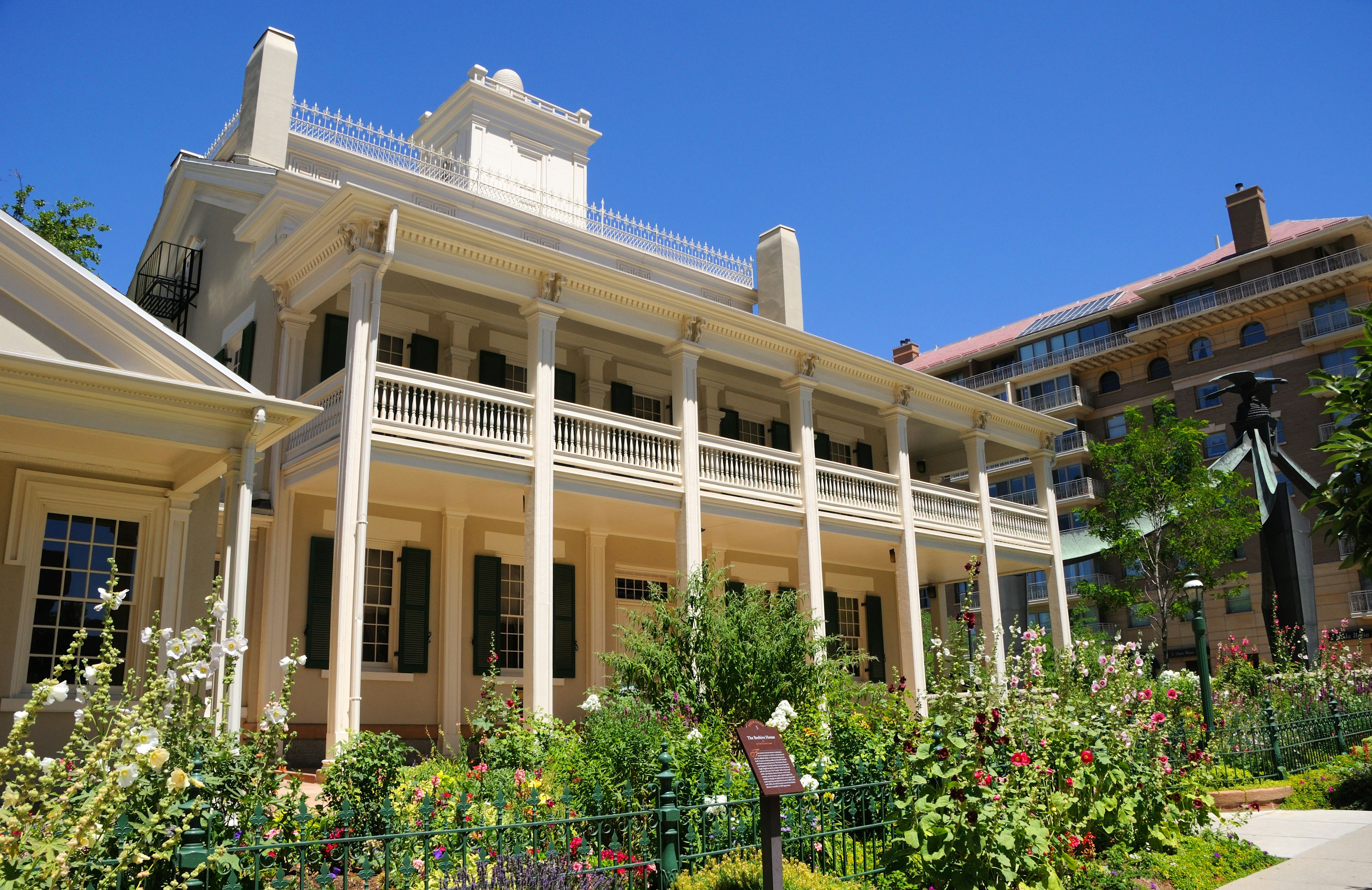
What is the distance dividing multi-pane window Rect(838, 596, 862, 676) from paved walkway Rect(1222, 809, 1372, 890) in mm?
10768

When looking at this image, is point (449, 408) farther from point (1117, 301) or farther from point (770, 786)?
point (1117, 301)

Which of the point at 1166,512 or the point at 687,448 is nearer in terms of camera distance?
the point at 687,448

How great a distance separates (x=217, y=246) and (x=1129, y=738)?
52.8 ft

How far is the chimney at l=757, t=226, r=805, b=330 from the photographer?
2159cm

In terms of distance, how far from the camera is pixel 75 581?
10898mm

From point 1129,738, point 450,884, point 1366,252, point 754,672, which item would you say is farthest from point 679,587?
point 1366,252

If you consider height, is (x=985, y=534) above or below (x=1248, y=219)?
below

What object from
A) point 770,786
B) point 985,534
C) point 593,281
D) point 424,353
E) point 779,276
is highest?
point 779,276

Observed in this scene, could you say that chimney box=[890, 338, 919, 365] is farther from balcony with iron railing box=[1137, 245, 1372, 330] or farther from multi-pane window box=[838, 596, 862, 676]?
multi-pane window box=[838, 596, 862, 676]

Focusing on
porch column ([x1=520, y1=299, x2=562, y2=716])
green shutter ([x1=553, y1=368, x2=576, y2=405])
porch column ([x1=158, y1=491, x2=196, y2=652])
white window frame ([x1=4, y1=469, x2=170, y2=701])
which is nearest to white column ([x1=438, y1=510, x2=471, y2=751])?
porch column ([x1=520, y1=299, x2=562, y2=716])

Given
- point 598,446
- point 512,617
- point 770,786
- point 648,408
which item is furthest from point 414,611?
point 770,786

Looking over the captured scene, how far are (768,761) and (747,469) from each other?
11.1 m

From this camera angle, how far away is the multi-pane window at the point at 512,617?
1583 centimetres

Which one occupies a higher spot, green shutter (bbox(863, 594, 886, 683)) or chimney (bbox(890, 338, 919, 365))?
chimney (bbox(890, 338, 919, 365))
